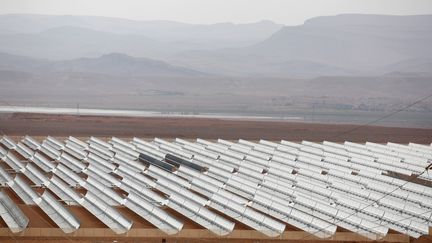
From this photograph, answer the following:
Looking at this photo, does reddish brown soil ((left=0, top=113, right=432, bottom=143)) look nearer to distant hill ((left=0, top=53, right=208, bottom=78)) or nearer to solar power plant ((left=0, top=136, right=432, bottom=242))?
solar power plant ((left=0, top=136, right=432, bottom=242))

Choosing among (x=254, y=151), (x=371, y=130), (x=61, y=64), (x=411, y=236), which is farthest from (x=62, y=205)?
(x=61, y=64)

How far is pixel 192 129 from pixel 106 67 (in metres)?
115

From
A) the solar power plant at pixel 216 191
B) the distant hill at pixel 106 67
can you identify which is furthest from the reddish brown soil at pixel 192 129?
the distant hill at pixel 106 67

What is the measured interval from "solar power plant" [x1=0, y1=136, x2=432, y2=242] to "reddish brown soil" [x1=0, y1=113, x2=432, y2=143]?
15.6 meters

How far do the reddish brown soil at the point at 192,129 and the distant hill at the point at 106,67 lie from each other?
324ft

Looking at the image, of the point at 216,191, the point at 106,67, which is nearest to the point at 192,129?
the point at 216,191

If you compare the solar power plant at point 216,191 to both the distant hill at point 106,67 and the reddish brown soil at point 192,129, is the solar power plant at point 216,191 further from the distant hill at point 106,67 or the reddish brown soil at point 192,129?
the distant hill at point 106,67

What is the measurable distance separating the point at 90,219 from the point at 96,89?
113104 millimetres

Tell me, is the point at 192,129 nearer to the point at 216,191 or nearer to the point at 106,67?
the point at 216,191

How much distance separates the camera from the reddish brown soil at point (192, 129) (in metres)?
57.2

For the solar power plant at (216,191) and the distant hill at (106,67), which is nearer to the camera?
the solar power plant at (216,191)

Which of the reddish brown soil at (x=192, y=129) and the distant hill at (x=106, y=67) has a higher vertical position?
the reddish brown soil at (x=192, y=129)

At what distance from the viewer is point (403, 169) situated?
108ft

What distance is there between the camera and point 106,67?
566 feet
